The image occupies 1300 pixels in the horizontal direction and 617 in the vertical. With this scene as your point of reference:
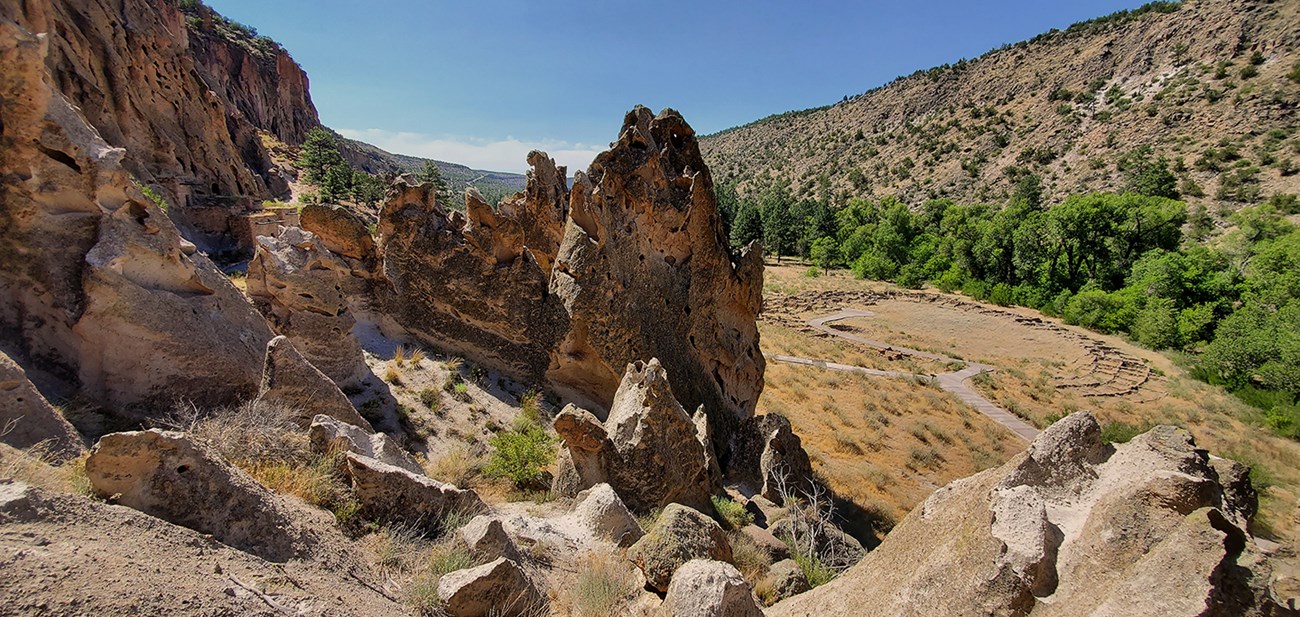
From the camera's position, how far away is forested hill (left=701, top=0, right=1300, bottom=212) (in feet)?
158

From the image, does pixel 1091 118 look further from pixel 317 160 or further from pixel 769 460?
pixel 317 160

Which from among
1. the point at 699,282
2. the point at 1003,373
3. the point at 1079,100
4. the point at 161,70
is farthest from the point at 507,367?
the point at 1079,100

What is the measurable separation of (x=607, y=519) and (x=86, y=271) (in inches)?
229

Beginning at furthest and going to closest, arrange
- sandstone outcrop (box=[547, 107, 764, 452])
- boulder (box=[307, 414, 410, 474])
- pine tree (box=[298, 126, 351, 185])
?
pine tree (box=[298, 126, 351, 185]) < sandstone outcrop (box=[547, 107, 764, 452]) < boulder (box=[307, 414, 410, 474])

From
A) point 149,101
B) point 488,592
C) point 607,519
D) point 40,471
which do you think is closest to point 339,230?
point 40,471

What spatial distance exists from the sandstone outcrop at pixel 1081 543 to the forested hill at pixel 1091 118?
60.8 meters

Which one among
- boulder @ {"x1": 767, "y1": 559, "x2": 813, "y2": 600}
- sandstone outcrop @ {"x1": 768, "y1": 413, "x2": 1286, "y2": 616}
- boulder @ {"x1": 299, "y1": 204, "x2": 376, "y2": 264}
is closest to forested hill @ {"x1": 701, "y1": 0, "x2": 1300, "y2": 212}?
boulder @ {"x1": 767, "y1": 559, "x2": 813, "y2": 600}

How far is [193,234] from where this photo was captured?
19.9 metres

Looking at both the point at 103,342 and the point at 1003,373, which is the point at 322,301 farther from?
the point at 1003,373

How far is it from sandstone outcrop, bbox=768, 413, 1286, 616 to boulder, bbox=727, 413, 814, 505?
6.50 metres

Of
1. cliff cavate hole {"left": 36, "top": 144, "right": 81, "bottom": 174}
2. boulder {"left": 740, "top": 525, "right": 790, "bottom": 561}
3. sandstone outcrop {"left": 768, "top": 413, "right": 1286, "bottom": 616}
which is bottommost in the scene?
boulder {"left": 740, "top": 525, "right": 790, "bottom": 561}

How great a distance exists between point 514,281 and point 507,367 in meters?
1.80

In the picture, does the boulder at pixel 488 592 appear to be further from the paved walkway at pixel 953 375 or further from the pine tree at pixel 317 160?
the pine tree at pixel 317 160

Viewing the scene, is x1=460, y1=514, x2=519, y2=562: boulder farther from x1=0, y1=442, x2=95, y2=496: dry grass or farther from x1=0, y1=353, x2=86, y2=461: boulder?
x1=0, y1=353, x2=86, y2=461: boulder
